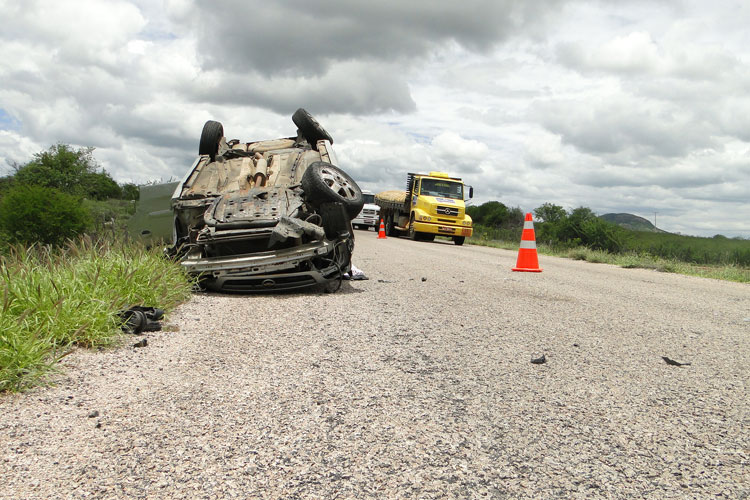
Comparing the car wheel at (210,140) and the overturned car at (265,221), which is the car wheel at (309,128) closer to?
the overturned car at (265,221)

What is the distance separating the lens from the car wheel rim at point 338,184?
23.2ft

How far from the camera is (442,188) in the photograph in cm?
2477

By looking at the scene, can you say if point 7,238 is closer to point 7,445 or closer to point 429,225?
point 429,225

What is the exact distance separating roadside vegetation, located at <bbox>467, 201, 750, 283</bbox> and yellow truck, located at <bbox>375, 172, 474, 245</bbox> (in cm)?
207

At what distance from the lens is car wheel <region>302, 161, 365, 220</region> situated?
6.89 metres

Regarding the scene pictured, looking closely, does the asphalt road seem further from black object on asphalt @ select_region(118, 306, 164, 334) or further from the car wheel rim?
the car wheel rim

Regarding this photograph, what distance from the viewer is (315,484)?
2.01m

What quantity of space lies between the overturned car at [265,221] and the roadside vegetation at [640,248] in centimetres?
809

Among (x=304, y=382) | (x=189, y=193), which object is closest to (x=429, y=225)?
(x=189, y=193)

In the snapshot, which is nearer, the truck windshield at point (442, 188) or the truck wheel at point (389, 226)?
the truck windshield at point (442, 188)

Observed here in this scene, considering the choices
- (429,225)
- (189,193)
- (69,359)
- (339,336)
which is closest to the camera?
(69,359)

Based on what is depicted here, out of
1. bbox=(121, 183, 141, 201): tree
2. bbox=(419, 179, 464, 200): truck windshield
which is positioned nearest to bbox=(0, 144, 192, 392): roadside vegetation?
bbox=(121, 183, 141, 201): tree

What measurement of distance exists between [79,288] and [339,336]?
7.12ft

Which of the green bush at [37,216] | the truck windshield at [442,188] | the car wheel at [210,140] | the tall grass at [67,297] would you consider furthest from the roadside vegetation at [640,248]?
the green bush at [37,216]
